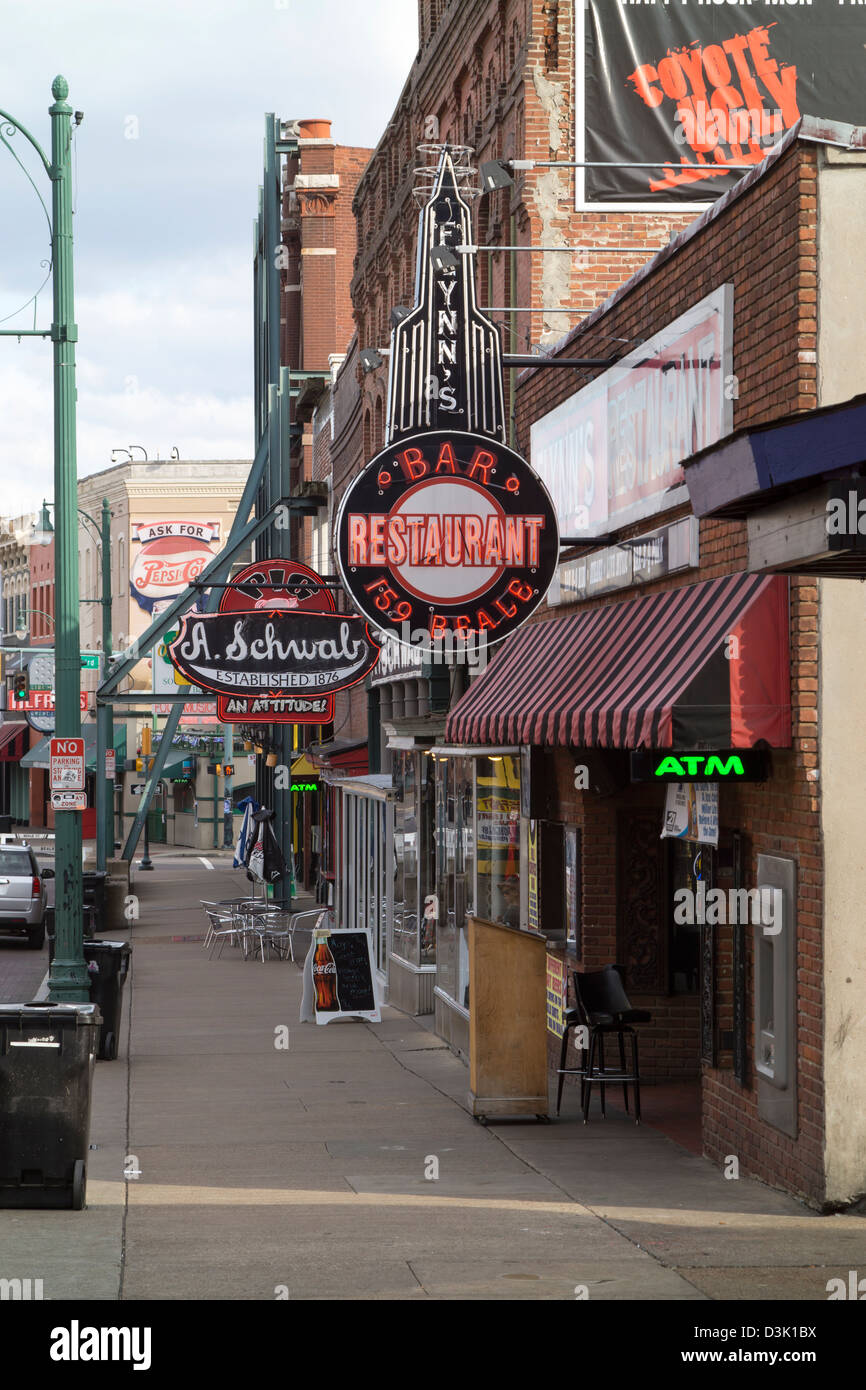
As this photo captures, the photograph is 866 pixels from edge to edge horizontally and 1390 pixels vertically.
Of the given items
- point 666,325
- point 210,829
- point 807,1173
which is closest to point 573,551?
point 666,325

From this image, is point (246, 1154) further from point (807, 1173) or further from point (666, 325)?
point (666, 325)

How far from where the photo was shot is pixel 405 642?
47.1ft

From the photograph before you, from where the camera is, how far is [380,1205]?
9852 millimetres

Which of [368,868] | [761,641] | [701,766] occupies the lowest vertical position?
[368,868]

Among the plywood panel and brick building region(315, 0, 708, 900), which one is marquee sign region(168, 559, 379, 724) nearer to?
brick building region(315, 0, 708, 900)

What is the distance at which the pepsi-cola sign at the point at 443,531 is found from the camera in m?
14.0

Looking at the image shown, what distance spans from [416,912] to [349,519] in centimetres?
656

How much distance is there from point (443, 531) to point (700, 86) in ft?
22.8

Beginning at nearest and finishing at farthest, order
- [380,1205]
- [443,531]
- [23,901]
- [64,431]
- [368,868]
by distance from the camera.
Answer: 1. [380,1205]
2. [443,531]
3. [64,431]
4. [368,868]
5. [23,901]

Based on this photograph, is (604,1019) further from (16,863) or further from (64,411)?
(16,863)

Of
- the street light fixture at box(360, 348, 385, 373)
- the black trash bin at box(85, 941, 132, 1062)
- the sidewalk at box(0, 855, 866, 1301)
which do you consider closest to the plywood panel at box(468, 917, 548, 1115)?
the sidewalk at box(0, 855, 866, 1301)

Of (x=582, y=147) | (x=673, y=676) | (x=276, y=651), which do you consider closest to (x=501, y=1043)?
(x=673, y=676)

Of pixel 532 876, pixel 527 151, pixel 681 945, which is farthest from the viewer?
pixel 527 151

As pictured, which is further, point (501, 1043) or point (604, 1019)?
point (604, 1019)
